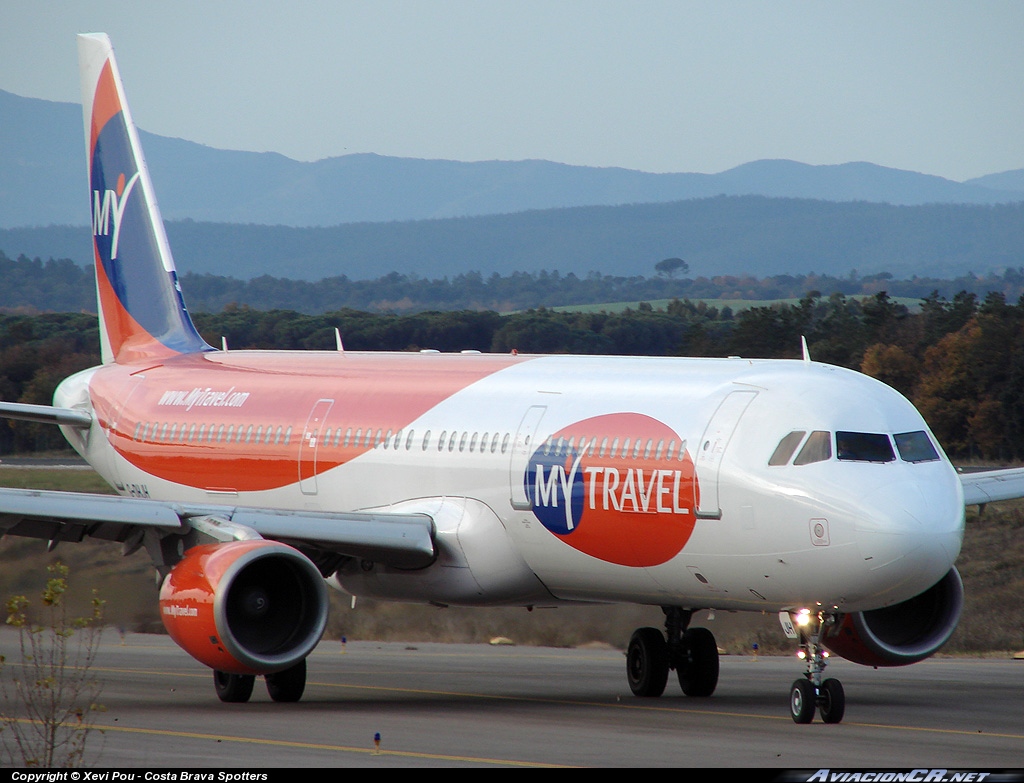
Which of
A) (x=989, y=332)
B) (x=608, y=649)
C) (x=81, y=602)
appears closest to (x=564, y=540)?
(x=608, y=649)

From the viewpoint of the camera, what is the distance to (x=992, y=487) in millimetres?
22266

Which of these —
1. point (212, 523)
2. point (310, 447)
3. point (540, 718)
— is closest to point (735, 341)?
point (310, 447)

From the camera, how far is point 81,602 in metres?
29.5

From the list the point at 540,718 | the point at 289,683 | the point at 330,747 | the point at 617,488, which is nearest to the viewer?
the point at 330,747

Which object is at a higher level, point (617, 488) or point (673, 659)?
point (617, 488)

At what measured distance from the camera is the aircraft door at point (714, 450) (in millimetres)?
18031

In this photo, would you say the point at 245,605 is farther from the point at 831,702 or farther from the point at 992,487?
the point at 992,487

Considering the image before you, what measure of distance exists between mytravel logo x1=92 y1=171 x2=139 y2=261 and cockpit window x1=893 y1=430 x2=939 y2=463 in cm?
1666

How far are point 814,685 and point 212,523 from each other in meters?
7.28

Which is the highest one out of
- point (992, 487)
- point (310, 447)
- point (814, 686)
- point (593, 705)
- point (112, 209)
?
point (112, 209)

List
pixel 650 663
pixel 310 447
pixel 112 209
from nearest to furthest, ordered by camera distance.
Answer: pixel 650 663 < pixel 310 447 < pixel 112 209

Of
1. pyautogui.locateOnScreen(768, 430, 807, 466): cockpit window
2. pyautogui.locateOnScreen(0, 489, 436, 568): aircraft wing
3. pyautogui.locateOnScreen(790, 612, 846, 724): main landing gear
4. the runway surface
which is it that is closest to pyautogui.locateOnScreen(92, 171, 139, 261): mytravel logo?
the runway surface

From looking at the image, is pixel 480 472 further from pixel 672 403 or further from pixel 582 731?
pixel 582 731
